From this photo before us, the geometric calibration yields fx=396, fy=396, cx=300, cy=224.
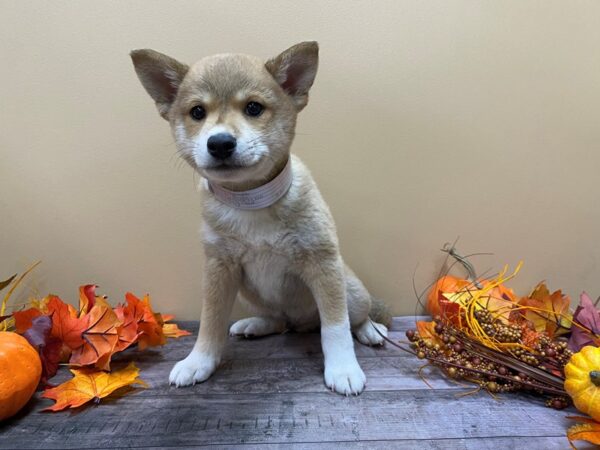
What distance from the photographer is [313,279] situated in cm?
137

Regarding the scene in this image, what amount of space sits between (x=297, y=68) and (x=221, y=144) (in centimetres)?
41

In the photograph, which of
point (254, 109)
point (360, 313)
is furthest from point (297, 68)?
point (360, 313)

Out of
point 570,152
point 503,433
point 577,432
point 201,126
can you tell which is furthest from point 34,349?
point 570,152

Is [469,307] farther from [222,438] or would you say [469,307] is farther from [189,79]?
[189,79]

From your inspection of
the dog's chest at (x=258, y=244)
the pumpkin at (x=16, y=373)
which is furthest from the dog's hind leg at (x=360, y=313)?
the pumpkin at (x=16, y=373)

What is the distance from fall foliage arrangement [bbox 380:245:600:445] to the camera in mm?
1052

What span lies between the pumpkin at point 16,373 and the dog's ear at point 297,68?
1.13 m

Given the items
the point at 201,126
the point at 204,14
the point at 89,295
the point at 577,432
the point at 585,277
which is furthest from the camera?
the point at 585,277

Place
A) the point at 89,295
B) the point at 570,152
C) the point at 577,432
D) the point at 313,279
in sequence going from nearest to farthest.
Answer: the point at 577,432 < the point at 313,279 < the point at 89,295 < the point at 570,152

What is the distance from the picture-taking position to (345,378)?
4.18 feet

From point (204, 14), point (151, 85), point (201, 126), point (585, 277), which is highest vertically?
point (204, 14)

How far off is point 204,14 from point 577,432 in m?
1.93

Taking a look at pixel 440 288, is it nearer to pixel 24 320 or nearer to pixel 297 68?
pixel 297 68

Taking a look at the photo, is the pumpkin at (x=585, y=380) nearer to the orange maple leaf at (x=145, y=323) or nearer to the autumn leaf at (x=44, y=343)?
the orange maple leaf at (x=145, y=323)
